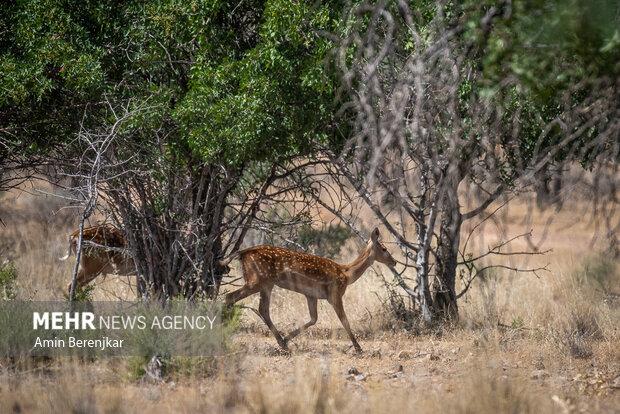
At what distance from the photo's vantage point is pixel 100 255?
1327 cm

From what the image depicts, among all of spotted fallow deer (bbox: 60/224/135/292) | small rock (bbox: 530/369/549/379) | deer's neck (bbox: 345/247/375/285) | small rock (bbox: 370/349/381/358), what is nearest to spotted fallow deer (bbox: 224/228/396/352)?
deer's neck (bbox: 345/247/375/285)

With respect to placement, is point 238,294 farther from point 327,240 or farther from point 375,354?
point 327,240

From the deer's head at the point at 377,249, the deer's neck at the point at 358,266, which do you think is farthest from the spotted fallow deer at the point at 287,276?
the deer's head at the point at 377,249

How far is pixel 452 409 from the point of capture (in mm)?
7770

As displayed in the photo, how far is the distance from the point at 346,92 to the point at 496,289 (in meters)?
5.88

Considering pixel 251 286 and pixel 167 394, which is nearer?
pixel 167 394

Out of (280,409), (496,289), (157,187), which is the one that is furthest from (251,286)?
(496,289)

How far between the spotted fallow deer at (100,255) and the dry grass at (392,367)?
104cm

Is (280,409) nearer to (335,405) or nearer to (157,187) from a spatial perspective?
(335,405)

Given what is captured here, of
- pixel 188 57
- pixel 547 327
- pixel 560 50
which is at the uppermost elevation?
pixel 188 57

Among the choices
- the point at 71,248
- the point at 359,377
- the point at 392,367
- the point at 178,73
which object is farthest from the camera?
the point at 71,248

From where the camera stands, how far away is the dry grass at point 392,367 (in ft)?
26.7

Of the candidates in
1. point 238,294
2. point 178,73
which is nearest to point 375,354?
point 238,294

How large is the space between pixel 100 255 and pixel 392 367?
4871mm
